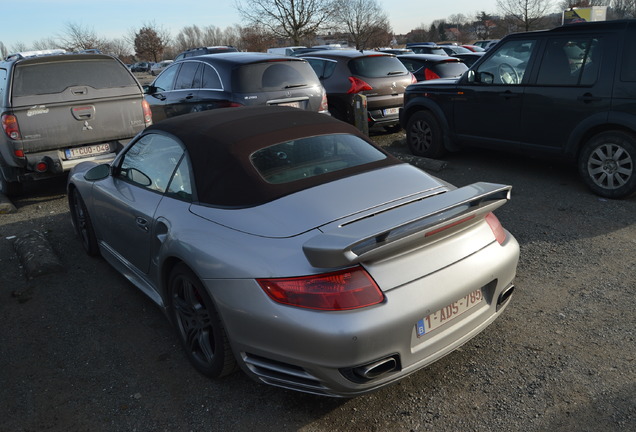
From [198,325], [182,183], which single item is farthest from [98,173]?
[198,325]

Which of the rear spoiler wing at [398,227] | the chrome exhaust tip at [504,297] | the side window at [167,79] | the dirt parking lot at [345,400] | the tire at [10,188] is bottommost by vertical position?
the dirt parking lot at [345,400]

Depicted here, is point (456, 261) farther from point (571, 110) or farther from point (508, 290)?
point (571, 110)

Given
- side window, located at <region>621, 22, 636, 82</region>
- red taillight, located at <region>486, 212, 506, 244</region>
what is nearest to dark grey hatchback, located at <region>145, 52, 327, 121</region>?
side window, located at <region>621, 22, 636, 82</region>

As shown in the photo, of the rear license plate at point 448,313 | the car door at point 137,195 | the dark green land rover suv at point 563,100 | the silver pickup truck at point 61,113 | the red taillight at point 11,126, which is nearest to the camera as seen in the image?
the rear license plate at point 448,313

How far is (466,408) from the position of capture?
9.50ft

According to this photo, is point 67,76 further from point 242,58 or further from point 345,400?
point 345,400

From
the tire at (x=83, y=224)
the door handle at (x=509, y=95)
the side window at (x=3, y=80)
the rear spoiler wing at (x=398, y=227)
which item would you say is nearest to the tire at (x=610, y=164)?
the door handle at (x=509, y=95)

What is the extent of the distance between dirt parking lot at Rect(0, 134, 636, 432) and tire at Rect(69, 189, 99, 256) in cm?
22

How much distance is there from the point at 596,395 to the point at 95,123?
6.61 metres

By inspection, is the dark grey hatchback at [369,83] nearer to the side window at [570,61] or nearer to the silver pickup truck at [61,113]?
the side window at [570,61]

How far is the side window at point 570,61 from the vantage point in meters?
6.17

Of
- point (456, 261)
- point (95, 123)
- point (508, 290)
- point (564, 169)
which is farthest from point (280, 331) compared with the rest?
point (564, 169)

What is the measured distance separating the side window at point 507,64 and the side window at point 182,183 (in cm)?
509

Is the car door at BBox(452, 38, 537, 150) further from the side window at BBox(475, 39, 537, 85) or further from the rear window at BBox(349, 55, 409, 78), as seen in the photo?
the rear window at BBox(349, 55, 409, 78)
